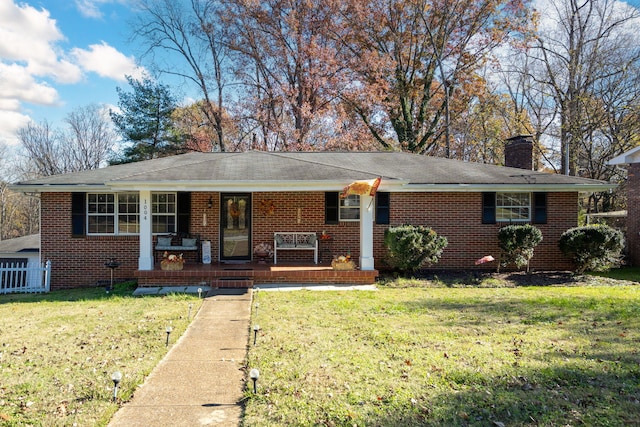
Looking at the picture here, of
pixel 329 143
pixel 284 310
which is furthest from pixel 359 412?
pixel 329 143

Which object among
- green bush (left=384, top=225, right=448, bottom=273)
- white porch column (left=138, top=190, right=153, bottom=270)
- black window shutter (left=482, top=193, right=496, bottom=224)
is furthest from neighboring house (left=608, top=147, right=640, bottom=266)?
white porch column (left=138, top=190, right=153, bottom=270)

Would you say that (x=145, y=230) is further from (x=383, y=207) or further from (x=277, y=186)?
(x=383, y=207)

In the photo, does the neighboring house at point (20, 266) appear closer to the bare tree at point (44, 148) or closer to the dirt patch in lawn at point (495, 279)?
the dirt patch in lawn at point (495, 279)

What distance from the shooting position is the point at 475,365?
4902 mm

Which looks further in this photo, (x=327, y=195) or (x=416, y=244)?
(x=327, y=195)

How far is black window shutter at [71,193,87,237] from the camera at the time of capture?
1191 centimetres

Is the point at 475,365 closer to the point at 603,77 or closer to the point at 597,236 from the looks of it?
the point at 597,236

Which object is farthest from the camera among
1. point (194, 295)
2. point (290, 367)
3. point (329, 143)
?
point (329, 143)

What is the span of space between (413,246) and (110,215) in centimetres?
849

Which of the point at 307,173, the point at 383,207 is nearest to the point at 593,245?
the point at 383,207

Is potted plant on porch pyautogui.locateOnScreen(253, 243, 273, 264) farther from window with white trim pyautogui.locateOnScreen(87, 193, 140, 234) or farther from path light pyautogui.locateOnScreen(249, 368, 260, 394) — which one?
path light pyautogui.locateOnScreen(249, 368, 260, 394)

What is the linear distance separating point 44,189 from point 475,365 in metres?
11.7

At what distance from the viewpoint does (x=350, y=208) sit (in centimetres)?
1260

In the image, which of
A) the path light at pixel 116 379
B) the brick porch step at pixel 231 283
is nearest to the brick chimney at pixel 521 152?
the brick porch step at pixel 231 283
